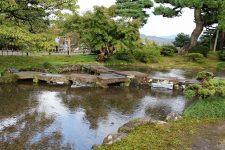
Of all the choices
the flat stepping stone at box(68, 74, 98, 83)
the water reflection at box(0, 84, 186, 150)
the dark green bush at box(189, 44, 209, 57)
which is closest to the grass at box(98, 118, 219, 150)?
the water reflection at box(0, 84, 186, 150)

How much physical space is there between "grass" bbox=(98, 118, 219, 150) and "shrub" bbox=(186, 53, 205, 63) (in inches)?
1069

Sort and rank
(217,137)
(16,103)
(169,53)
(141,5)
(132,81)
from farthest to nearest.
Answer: (141,5), (169,53), (132,81), (16,103), (217,137)

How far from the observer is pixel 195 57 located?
40.5 meters

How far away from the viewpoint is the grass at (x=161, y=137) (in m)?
10.6

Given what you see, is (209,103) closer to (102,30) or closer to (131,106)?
(131,106)

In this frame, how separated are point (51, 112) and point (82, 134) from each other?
3.51 m

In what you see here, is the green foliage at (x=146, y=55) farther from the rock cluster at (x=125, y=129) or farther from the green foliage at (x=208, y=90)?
the rock cluster at (x=125, y=129)

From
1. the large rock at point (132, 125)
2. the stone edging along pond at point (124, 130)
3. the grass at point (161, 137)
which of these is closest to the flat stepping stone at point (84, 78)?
the stone edging along pond at point (124, 130)

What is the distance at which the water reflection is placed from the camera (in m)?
12.4

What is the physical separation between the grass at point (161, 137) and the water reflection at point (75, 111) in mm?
1491

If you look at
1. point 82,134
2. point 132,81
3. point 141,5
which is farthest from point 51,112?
point 141,5

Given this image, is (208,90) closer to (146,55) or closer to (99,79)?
(99,79)

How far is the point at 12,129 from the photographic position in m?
13.0

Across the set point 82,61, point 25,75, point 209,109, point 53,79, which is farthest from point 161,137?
point 82,61
